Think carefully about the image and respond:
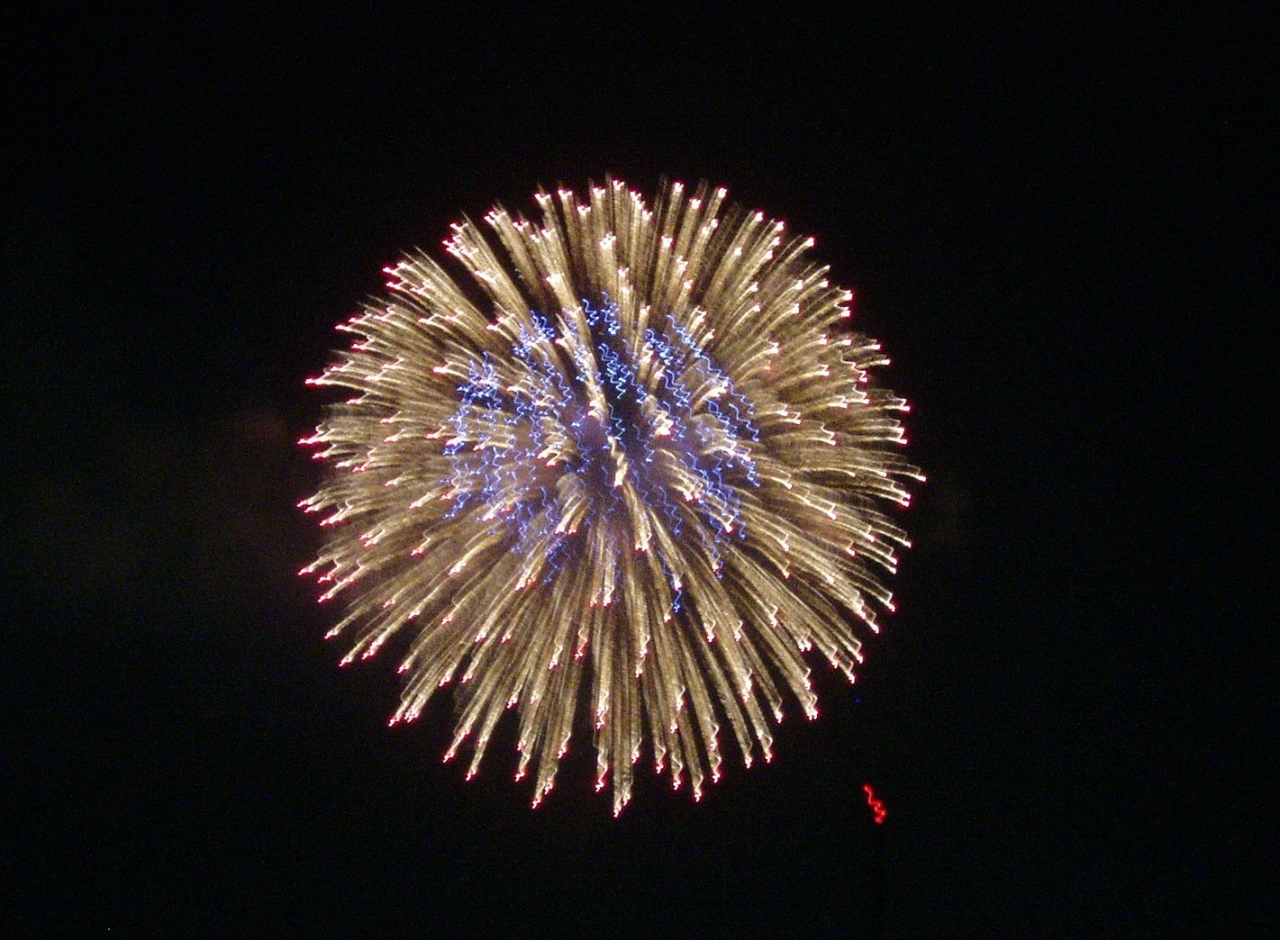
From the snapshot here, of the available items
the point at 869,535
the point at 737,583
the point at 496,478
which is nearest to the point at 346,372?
the point at 496,478

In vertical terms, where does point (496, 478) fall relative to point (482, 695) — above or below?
above

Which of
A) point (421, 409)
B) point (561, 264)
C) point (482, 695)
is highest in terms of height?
point (561, 264)

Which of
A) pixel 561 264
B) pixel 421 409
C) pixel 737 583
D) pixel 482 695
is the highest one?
pixel 561 264

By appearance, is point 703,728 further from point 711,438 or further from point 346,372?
point 346,372

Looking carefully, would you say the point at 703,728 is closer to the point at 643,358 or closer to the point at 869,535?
the point at 869,535

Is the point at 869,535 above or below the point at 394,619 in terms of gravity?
above

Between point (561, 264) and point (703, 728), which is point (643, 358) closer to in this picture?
point (561, 264)

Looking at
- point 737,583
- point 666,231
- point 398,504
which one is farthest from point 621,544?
point 666,231

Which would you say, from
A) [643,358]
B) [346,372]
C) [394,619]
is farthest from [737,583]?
[346,372]
